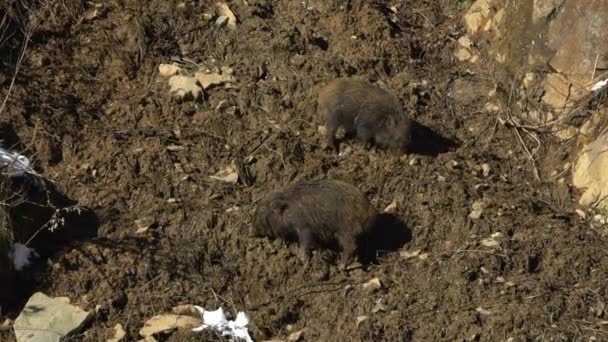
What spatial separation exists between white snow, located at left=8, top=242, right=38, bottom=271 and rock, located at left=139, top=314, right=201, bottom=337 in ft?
3.15

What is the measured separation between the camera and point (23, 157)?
7.30m

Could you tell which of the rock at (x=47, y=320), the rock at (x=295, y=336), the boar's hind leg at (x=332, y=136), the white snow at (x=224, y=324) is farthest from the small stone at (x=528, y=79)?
the rock at (x=47, y=320)

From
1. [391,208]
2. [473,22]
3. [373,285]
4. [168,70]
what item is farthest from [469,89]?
[373,285]

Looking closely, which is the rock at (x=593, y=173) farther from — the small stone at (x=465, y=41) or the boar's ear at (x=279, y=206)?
the boar's ear at (x=279, y=206)

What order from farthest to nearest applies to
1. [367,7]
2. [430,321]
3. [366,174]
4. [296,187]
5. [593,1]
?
[367,7] < [593,1] < [366,174] < [296,187] < [430,321]

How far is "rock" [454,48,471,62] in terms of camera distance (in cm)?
916

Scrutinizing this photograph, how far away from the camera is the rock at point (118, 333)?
628 cm

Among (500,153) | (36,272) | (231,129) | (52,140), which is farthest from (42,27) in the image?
(500,153)

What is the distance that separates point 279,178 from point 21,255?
1.90 metres

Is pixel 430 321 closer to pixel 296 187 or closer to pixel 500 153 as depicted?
pixel 296 187

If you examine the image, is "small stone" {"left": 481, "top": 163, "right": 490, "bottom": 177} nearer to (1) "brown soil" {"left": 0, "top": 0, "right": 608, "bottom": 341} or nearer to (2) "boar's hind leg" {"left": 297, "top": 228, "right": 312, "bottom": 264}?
(1) "brown soil" {"left": 0, "top": 0, "right": 608, "bottom": 341}

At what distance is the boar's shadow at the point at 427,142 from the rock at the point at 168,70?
196cm

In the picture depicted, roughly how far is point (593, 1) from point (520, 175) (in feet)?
4.97

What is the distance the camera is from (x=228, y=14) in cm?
884
